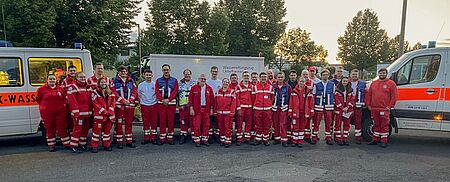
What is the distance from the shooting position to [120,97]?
23.2 ft

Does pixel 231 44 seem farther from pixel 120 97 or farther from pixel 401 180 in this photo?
pixel 401 180

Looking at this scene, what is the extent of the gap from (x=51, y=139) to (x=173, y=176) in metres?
3.16

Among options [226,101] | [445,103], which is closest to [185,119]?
[226,101]

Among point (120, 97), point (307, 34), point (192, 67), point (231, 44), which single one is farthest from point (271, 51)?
point (120, 97)

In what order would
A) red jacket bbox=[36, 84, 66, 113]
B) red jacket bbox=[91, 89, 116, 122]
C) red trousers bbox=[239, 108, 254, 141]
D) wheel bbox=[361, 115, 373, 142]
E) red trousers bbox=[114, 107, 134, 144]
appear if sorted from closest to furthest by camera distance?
red jacket bbox=[36, 84, 66, 113] → red jacket bbox=[91, 89, 116, 122] → red trousers bbox=[114, 107, 134, 144] → red trousers bbox=[239, 108, 254, 141] → wheel bbox=[361, 115, 373, 142]

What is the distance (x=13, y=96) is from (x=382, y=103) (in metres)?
7.99

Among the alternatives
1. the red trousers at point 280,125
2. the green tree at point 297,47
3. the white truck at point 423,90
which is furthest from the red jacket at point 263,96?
the green tree at point 297,47

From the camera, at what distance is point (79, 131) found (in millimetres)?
6789

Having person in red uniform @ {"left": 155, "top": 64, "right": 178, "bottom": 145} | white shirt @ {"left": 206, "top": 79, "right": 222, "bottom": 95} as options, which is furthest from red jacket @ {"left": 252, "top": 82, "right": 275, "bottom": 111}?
person in red uniform @ {"left": 155, "top": 64, "right": 178, "bottom": 145}

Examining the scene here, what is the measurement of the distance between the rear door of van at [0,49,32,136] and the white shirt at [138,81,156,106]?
2255 mm

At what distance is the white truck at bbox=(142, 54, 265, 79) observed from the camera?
332 inches

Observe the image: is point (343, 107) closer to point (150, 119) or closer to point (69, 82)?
point (150, 119)

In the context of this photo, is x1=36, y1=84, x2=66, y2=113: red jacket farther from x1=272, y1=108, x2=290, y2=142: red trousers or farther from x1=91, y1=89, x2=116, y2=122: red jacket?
x1=272, y1=108, x2=290, y2=142: red trousers

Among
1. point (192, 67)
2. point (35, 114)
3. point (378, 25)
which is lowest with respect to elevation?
point (35, 114)
